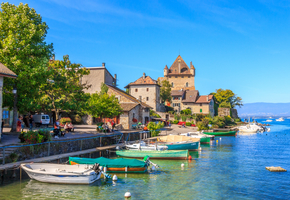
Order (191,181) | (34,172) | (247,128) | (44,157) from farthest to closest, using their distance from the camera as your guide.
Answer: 1. (247,128)
2. (44,157)
3. (191,181)
4. (34,172)

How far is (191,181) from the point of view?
21.2m

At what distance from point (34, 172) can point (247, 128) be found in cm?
8174

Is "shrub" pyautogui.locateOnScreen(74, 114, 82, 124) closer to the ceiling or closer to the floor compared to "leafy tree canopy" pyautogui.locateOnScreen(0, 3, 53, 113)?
closer to the floor

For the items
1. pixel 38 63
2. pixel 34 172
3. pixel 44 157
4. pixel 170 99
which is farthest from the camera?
pixel 170 99

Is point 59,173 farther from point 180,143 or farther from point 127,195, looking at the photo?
point 180,143

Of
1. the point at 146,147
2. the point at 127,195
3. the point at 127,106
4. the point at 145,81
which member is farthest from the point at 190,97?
the point at 127,195

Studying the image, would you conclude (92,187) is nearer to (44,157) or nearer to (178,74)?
(44,157)

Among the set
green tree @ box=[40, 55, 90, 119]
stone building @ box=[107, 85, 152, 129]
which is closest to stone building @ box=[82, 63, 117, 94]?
stone building @ box=[107, 85, 152, 129]

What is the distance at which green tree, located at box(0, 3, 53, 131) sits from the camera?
2697cm

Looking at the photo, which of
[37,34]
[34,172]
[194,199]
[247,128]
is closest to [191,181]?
[194,199]

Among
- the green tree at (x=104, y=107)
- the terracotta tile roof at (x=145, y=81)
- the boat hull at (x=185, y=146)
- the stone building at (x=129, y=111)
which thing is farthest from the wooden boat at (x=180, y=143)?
the terracotta tile roof at (x=145, y=81)

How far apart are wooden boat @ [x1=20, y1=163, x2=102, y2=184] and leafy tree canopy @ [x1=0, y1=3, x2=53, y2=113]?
10353mm

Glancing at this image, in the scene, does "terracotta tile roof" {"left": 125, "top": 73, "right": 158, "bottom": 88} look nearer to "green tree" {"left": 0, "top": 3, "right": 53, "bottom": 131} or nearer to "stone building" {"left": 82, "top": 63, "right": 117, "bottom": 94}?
"stone building" {"left": 82, "top": 63, "right": 117, "bottom": 94}

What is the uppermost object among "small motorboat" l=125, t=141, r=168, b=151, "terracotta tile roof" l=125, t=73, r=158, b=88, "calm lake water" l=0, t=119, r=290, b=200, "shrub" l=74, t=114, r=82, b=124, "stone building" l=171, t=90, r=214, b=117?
"terracotta tile roof" l=125, t=73, r=158, b=88
